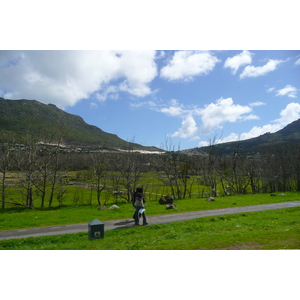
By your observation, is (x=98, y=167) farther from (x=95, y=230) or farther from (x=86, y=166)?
(x=95, y=230)

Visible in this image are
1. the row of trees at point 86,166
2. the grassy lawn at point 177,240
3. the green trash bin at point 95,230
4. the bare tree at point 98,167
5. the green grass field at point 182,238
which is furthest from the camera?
the bare tree at point 98,167

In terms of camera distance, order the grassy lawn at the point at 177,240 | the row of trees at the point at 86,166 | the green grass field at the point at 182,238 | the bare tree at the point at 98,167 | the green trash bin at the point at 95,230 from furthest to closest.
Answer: the bare tree at the point at 98,167 < the row of trees at the point at 86,166 < the green trash bin at the point at 95,230 < the green grass field at the point at 182,238 < the grassy lawn at the point at 177,240

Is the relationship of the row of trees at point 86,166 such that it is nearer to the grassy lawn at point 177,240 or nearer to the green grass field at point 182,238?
the green grass field at point 182,238

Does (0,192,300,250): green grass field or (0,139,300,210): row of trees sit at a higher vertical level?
(0,139,300,210): row of trees

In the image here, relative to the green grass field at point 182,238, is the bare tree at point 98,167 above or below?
above

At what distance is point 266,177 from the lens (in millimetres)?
Result: 44500

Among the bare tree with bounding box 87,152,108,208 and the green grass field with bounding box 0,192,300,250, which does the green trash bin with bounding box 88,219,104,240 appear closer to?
the green grass field with bounding box 0,192,300,250

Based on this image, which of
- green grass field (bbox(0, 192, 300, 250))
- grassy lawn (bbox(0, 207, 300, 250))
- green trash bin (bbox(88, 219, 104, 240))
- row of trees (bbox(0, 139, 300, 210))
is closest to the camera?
grassy lawn (bbox(0, 207, 300, 250))

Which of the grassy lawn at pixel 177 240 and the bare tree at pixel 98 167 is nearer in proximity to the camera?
the grassy lawn at pixel 177 240

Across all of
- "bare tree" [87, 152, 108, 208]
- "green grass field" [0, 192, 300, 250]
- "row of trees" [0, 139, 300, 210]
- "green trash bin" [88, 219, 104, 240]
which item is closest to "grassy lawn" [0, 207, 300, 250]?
"green grass field" [0, 192, 300, 250]

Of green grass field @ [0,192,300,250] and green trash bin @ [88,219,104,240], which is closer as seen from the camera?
green grass field @ [0,192,300,250]

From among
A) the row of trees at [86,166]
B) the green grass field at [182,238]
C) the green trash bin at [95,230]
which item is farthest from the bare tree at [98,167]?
the green trash bin at [95,230]

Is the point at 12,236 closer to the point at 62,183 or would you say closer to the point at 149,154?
the point at 62,183

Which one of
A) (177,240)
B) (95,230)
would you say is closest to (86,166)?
(95,230)
